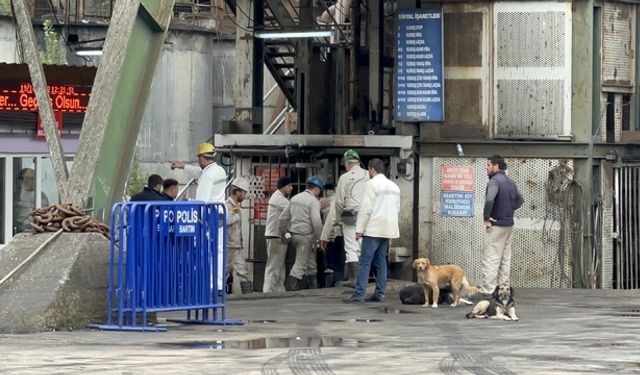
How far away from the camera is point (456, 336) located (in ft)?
50.0

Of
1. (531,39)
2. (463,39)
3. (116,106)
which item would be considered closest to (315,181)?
(463,39)

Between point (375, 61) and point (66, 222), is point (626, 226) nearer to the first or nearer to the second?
point (375, 61)

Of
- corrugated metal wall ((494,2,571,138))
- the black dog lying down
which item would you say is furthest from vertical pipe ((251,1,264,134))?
the black dog lying down

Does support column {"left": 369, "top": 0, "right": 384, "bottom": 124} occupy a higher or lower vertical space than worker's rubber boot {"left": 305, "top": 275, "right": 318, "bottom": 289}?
higher

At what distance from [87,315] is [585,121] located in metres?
10.7

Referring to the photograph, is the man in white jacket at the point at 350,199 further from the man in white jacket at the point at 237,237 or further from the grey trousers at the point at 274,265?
the grey trousers at the point at 274,265

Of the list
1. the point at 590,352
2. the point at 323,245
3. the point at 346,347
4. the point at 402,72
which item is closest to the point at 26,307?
the point at 346,347

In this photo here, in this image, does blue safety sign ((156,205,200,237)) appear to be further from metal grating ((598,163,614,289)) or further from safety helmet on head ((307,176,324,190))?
metal grating ((598,163,614,289))

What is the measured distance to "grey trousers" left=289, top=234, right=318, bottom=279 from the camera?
79.7ft

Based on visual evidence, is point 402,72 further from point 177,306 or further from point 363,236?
point 177,306

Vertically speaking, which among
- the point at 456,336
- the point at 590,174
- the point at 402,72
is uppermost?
the point at 402,72

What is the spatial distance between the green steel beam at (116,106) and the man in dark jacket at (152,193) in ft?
9.24

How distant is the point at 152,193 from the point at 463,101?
5692 millimetres

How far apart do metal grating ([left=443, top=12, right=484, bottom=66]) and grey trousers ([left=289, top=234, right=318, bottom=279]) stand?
3.43m
